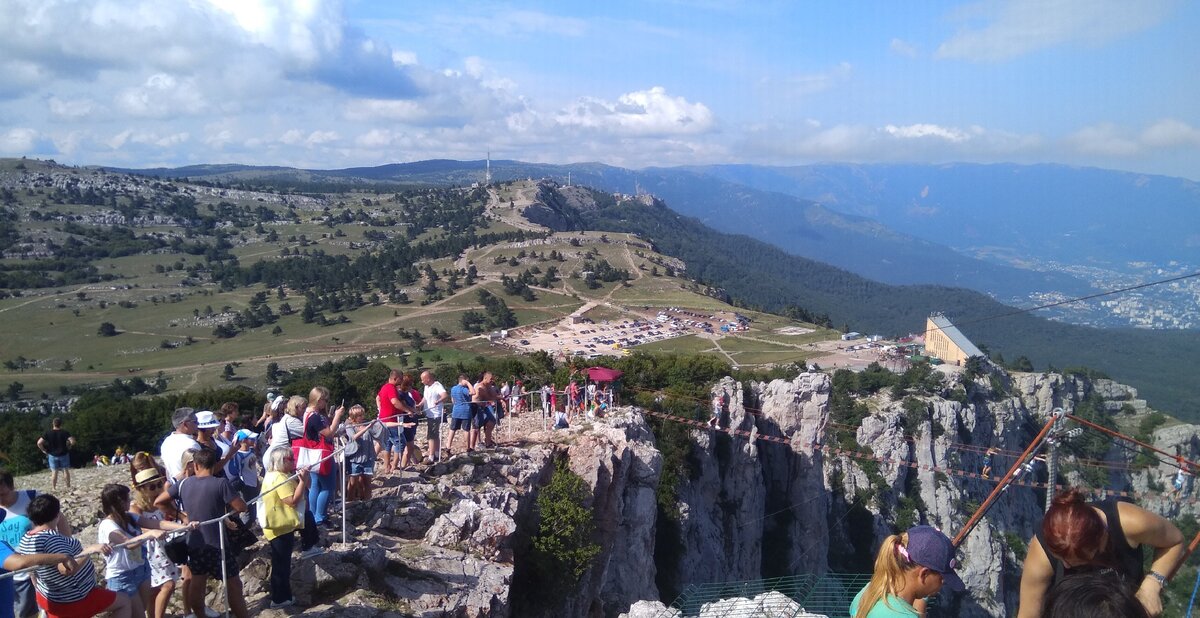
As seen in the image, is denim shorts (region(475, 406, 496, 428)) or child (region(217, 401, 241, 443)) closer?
child (region(217, 401, 241, 443))

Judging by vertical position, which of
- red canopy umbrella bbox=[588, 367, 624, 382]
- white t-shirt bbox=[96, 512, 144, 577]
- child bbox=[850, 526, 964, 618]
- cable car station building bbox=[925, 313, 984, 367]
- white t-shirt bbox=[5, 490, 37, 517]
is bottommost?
cable car station building bbox=[925, 313, 984, 367]

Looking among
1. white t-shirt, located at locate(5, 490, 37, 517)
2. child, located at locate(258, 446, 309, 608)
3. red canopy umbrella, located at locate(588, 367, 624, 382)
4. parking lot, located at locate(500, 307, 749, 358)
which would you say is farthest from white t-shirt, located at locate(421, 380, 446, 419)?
parking lot, located at locate(500, 307, 749, 358)

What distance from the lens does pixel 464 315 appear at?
74000 mm

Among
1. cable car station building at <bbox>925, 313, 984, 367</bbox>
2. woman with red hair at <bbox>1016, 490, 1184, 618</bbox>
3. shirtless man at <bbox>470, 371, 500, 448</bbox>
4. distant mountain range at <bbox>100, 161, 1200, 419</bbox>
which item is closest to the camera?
woman with red hair at <bbox>1016, 490, 1184, 618</bbox>

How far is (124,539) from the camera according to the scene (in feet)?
17.5

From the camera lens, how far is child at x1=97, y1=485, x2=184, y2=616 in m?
5.30

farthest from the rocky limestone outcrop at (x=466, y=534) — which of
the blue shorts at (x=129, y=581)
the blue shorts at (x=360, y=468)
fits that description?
the blue shorts at (x=129, y=581)

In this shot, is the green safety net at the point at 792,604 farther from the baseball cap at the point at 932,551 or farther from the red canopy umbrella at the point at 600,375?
the red canopy umbrella at the point at 600,375

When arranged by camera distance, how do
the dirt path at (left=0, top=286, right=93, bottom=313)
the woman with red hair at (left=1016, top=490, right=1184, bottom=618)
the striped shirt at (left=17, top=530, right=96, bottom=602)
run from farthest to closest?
the dirt path at (left=0, top=286, right=93, bottom=313) → the striped shirt at (left=17, top=530, right=96, bottom=602) → the woman with red hair at (left=1016, top=490, right=1184, bottom=618)

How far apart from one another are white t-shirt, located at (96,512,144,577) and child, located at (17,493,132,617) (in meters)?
0.23

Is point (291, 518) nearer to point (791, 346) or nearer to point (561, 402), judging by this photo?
point (561, 402)

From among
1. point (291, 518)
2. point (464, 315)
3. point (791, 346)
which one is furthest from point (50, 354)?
point (291, 518)

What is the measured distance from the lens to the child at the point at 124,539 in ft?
17.4

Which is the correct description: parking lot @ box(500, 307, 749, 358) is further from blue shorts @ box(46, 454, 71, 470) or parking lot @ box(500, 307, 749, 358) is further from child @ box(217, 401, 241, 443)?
child @ box(217, 401, 241, 443)
